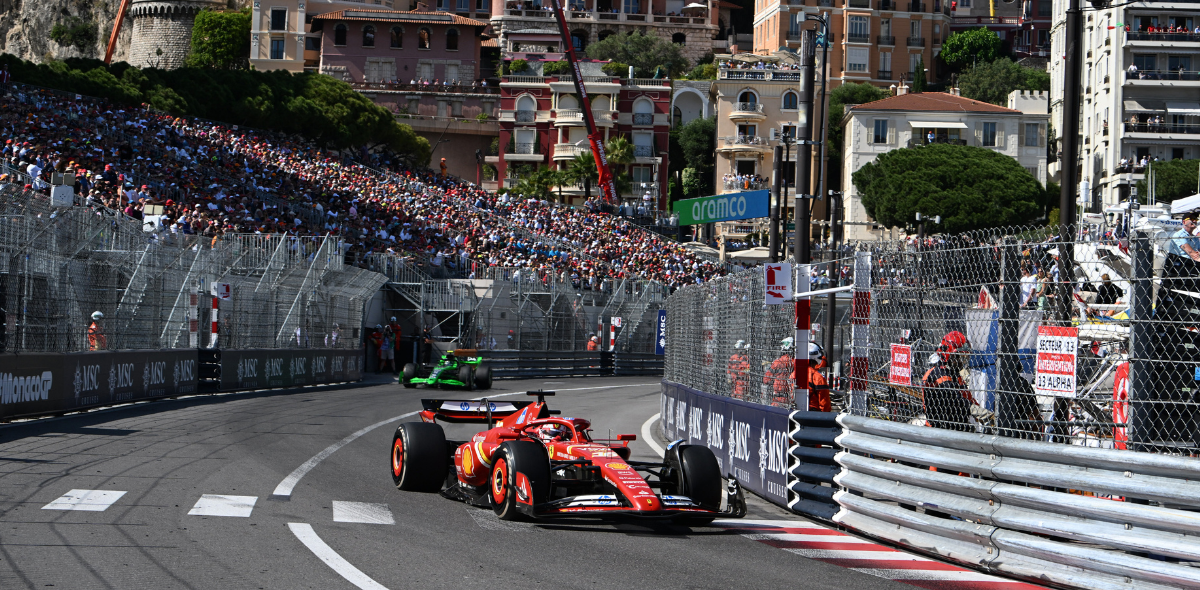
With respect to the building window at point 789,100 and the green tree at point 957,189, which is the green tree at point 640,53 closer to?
the building window at point 789,100

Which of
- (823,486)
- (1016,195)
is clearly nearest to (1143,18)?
(1016,195)

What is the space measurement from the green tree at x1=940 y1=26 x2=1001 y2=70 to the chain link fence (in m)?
100

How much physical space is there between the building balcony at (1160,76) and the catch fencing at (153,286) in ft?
167

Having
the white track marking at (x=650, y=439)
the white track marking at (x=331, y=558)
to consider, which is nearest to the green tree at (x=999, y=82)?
the white track marking at (x=650, y=439)

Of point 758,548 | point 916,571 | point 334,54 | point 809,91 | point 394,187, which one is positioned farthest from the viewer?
point 334,54

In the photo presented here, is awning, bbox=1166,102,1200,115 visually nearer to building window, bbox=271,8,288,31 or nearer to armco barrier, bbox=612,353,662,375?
armco barrier, bbox=612,353,662,375

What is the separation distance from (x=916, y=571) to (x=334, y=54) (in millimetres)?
87729

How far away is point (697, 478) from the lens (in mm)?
9844

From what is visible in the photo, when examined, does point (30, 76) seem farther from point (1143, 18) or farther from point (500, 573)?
point (1143, 18)

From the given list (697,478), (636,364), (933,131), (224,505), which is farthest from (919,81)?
(224,505)

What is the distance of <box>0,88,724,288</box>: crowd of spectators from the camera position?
34.0m

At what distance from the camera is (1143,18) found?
7038 cm

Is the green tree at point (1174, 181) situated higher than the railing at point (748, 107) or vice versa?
the railing at point (748, 107)

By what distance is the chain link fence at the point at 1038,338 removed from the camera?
23.3ft
